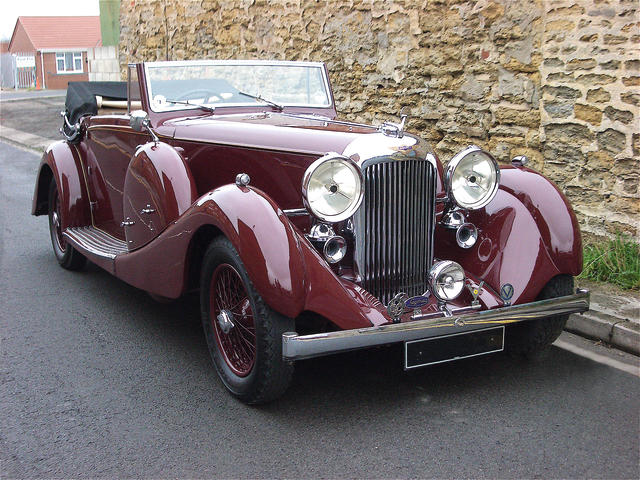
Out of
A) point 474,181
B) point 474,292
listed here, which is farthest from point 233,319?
point 474,181

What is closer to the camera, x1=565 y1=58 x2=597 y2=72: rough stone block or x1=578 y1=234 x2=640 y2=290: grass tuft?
x1=578 y1=234 x2=640 y2=290: grass tuft

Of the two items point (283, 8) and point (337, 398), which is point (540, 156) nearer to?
point (337, 398)

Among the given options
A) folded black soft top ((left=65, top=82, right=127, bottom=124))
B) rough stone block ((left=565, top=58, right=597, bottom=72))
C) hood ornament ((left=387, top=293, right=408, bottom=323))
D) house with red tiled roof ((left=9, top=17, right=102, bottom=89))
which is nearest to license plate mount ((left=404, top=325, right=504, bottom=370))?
hood ornament ((left=387, top=293, right=408, bottom=323))

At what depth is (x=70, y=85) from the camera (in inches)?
253

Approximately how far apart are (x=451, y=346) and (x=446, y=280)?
1.12 feet

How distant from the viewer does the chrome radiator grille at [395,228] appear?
341 cm

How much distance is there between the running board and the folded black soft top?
1047 mm

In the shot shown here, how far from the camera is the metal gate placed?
45.7 metres

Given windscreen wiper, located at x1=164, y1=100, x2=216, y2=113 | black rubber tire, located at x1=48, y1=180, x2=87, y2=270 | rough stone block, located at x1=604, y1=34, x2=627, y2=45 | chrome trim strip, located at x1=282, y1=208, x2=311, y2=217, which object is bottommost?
black rubber tire, located at x1=48, y1=180, x2=87, y2=270

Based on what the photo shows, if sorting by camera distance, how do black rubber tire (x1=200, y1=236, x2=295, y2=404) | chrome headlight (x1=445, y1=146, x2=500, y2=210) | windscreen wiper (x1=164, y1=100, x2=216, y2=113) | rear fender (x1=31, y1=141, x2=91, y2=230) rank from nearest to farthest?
1. black rubber tire (x1=200, y1=236, x2=295, y2=404)
2. chrome headlight (x1=445, y1=146, x2=500, y2=210)
3. windscreen wiper (x1=164, y1=100, x2=216, y2=113)
4. rear fender (x1=31, y1=141, x2=91, y2=230)

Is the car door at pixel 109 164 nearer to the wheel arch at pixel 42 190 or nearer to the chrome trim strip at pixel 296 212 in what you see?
the wheel arch at pixel 42 190

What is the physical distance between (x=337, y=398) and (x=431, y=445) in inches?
24.0

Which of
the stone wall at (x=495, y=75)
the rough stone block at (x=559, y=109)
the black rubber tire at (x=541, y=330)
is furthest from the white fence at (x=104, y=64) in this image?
the black rubber tire at (x=541, y=330)

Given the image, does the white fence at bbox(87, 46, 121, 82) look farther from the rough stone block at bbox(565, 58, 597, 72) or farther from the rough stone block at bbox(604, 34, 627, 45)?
the rough stone block at bbox(604, 34, 627, 45)
